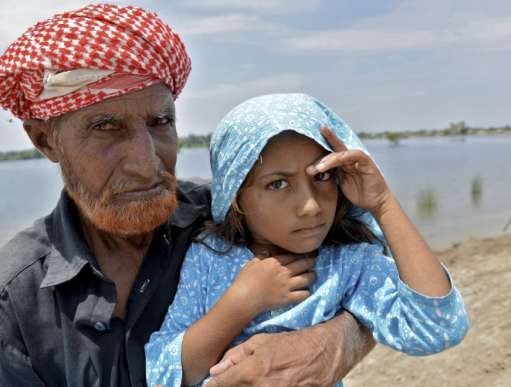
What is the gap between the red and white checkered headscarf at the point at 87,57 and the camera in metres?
2.06

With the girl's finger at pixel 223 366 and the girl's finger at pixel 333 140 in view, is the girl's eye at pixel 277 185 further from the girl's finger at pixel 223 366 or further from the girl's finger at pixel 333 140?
the girl's finger at pixel 223 366

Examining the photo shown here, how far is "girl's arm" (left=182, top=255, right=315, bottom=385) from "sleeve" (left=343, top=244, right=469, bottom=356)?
222 mm

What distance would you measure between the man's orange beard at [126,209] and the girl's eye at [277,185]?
39cm

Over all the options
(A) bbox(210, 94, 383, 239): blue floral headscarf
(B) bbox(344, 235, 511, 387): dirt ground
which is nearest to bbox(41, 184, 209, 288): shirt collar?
(A) bbox(210, 94, 383, 239): blue floral headscarf

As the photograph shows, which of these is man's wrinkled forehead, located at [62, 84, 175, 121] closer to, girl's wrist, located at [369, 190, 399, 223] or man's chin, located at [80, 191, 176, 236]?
man's chin, located at [80, 191, 176, 236]

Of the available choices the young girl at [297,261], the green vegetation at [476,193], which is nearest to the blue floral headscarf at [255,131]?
the young girl at [297,261]

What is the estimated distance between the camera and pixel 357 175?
2051mm

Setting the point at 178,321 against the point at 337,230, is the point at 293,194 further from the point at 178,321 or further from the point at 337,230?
the point at 178,321

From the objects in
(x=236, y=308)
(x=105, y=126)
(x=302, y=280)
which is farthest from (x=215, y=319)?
(x=105, y=126)

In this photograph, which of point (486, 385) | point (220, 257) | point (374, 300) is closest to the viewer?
point (374, 300)

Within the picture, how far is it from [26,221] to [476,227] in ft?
42.6

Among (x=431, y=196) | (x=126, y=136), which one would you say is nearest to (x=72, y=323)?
(x=126, y=136)

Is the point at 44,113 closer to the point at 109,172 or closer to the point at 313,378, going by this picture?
the point at 109,172

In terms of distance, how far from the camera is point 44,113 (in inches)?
85.0
